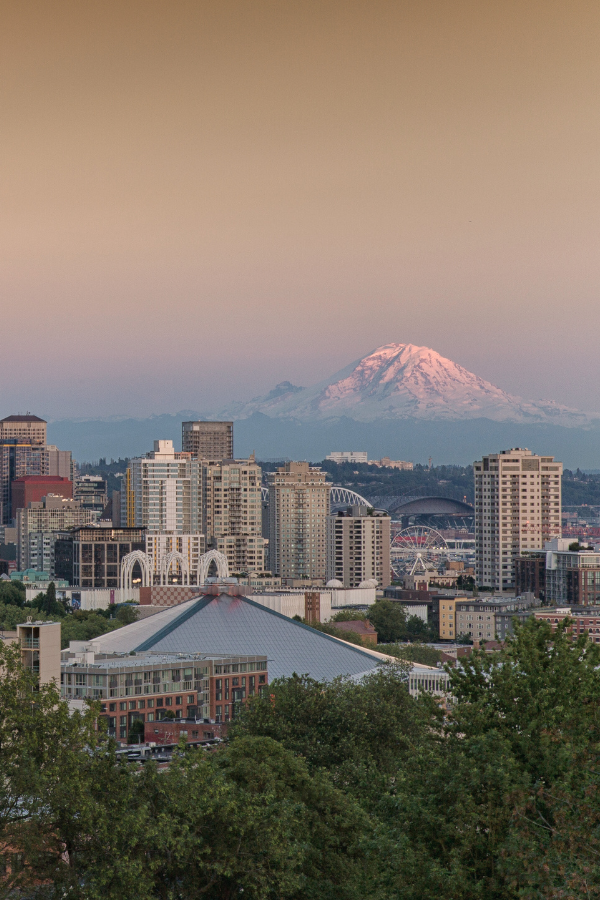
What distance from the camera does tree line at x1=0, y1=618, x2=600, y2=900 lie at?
17.8 metres

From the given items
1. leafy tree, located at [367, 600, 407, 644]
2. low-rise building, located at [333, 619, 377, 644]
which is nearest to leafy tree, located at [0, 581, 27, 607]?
low-rise building, located at [333, 619, 377, 644]

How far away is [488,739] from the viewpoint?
18.7 meters

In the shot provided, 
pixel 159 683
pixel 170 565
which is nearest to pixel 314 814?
pixel 159 683

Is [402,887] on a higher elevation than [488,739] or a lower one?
lower

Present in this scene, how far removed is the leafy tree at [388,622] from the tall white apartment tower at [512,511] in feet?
63.9

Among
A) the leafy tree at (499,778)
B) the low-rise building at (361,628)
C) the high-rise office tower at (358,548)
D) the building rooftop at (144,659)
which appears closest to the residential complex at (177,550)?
the high-rise office tower at (358,548)

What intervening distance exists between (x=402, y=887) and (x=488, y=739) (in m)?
2.17

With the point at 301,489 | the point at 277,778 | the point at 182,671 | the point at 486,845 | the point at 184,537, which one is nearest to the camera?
the point at 486,845

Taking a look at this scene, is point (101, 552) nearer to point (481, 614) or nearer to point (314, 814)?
point (481, 614)

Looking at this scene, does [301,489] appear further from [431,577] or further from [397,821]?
[397,821]

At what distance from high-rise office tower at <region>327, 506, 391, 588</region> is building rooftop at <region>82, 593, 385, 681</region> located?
59.8m

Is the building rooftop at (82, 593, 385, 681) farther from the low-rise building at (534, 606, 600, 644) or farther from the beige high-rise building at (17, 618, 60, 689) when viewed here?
the beige high-rise building at (17, 618, 60, 689)

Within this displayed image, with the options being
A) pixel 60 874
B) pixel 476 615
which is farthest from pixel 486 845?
pixel 476 615

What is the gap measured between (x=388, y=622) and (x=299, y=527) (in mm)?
48472
